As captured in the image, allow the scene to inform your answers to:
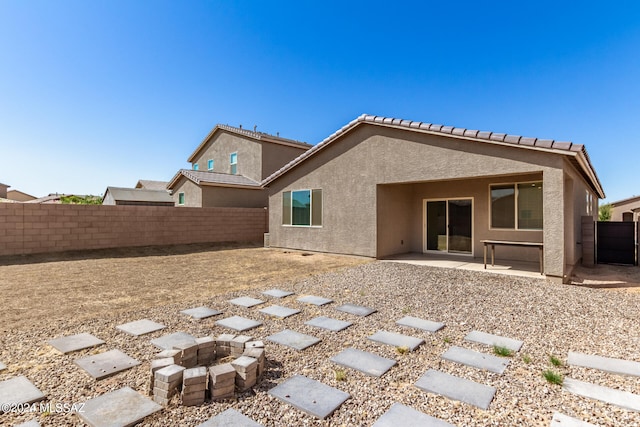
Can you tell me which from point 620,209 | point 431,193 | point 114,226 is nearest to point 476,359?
point 431,193

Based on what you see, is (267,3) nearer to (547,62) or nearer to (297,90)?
(297,90)

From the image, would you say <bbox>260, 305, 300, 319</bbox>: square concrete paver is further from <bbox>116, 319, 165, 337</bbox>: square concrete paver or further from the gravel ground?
<bbox>116, 319, 165, 337</bbox>: square concrete paver

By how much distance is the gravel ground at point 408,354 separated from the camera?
8.79 ft

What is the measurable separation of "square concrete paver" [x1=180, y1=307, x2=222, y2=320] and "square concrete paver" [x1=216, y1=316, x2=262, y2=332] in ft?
1.25

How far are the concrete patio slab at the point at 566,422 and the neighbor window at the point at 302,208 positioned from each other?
10.9 meters

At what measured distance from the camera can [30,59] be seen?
1199cm

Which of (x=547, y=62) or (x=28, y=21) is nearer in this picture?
(x=28, y=21)

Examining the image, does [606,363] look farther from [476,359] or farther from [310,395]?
[310,395]

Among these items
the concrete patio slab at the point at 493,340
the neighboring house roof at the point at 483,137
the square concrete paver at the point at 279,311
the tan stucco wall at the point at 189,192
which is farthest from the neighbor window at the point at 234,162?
the concrete patio slab at the point at 493,340

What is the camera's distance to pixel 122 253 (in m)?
13.3

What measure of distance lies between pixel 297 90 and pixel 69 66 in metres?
11.0

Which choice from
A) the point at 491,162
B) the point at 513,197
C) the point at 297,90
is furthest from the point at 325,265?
the point at 297,90

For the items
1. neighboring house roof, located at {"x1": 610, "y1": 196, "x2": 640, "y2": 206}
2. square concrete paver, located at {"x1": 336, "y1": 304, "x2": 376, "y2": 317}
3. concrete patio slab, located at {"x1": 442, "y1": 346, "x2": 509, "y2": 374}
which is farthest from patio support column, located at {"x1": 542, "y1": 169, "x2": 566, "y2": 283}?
neighboring house roof, located at {"x1": 610, "y1": 196, "x2": 640, "y2": 206}

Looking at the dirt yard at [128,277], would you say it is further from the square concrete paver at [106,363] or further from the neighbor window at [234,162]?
the neighbor window at [234,162]
